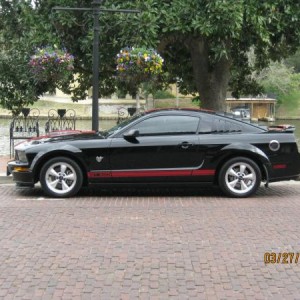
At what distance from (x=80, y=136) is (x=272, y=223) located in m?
3.76

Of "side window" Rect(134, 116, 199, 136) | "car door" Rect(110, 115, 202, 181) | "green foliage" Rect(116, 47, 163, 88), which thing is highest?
"green foliage" Rect(116, 47, 163, 88)

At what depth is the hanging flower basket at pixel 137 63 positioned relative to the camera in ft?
35.4

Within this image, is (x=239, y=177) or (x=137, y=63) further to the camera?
(x=137, y=63)

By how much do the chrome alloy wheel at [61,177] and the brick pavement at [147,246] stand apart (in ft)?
0.70

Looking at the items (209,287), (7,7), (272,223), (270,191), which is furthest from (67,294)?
(7,7)

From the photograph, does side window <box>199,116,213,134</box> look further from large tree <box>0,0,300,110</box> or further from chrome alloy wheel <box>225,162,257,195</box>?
large tree <box>0,0,300,110</box>

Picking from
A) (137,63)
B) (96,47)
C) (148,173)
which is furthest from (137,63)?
(148,173)

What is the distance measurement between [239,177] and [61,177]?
9.84 feet

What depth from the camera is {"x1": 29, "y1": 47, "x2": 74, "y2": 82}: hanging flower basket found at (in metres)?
11.2

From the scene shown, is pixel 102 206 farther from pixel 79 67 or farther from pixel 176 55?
pixel 176 55

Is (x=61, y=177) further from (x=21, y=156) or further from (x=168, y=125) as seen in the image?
(x=168, y=125)

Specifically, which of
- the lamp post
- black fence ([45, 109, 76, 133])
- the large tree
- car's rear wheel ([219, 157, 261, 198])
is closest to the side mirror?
car's rear wheel ([219, 157, 261, 198])

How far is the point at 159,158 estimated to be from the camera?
8.82 metres
